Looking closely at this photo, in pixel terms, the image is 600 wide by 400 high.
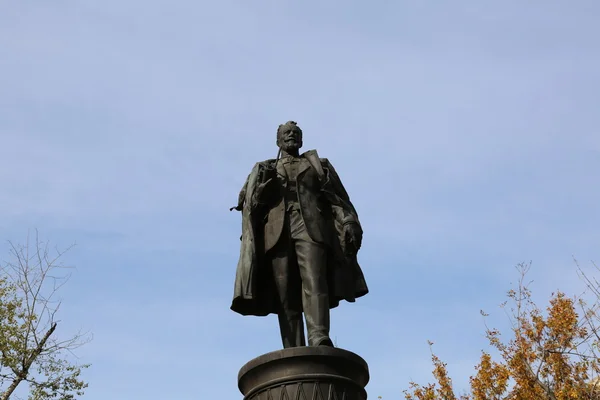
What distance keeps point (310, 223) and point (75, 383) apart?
43.7 ft

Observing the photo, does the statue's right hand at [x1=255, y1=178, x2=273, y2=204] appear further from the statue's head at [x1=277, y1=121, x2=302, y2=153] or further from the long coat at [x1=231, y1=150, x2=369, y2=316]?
the statue's head at [x1=277, y1=121, x2=302, y2=153]

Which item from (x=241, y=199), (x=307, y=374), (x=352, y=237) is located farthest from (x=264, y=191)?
(x=307, y=374)

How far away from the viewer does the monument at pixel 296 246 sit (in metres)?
9.45

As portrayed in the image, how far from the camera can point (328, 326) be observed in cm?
921

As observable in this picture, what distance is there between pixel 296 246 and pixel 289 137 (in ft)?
4.46

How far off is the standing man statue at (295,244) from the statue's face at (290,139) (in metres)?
0.25

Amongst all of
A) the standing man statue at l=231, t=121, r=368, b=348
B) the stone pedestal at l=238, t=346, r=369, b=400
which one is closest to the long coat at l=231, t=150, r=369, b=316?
the standing man statue at l=231, t=121, r=368, b=348

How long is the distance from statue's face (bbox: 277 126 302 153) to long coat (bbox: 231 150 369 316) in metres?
0.37

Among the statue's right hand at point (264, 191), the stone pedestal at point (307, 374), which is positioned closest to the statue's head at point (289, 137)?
the statue's right hand at point (264, 191)

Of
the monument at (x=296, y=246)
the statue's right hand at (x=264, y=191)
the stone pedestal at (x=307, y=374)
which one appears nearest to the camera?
the stone pedestal at (x=307, y=374)

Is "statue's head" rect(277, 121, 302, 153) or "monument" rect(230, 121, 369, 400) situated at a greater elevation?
"statue's head" rect(277, 121, 302, 153)

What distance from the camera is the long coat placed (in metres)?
9.64

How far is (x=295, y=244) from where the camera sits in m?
9.69

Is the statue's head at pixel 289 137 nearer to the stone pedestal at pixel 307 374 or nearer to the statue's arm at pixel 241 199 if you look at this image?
the statue's arm at pixel 241 199
